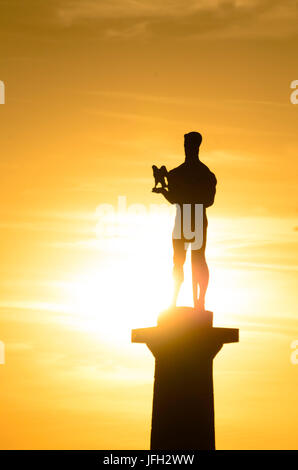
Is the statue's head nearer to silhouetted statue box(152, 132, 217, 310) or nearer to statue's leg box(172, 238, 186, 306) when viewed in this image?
silhouetted statue box(152, 132, 217, 310)

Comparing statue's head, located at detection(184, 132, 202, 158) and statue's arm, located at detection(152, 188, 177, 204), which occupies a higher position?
statue's head, located at detection(184, 132, 202, 158)

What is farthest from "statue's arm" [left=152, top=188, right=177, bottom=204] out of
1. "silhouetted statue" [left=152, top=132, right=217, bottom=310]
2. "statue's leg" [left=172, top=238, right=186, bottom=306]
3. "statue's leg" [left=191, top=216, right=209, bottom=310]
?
"statue's leg" [left=191, top=216, right=209, bottom=310]

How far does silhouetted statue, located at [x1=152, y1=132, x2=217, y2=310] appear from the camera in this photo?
101 feet

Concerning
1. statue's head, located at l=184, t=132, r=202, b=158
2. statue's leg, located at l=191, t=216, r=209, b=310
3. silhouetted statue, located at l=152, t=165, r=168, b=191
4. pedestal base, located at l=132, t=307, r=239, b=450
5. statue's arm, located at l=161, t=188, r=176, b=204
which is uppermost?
statue's head, located at l=184, t=132, r=202, b=158

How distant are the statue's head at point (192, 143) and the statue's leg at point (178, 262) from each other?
1.92 metres

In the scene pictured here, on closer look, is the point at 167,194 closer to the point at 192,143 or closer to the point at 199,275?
the point at 192,143

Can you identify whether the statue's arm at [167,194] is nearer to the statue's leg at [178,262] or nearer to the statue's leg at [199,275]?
the statue's leg at [178,262]

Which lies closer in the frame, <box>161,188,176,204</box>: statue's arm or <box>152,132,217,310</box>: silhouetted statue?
<box>152,132,217,310</box>: silhouetted statue

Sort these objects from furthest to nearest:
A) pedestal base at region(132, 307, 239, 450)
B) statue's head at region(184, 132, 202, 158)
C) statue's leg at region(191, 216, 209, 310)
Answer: statue's head at region(184, 132, 202, 158) → statue's leg at region(191, 216, 209, 310) → pedestal base at region(132, 307, 239, 450)

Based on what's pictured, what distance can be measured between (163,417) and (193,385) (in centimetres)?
97

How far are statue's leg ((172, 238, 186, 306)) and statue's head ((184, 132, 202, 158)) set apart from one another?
1916 millimetres

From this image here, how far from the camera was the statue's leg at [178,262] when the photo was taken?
30719mm

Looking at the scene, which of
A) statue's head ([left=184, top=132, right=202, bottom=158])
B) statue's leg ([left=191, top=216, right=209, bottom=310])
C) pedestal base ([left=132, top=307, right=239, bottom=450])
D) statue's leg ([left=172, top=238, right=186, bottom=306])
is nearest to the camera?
pedestal base ([left=132, top=307, right=239, bottom=450])

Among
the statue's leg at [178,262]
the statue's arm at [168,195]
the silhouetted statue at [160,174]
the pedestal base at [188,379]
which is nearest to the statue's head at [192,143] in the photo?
the silhouetted statue at [160,174]
